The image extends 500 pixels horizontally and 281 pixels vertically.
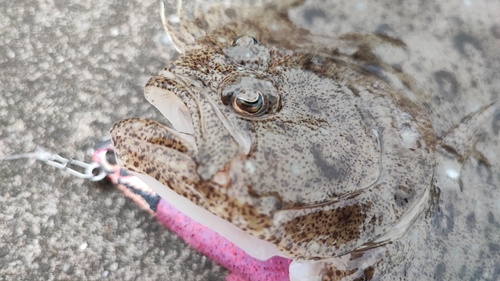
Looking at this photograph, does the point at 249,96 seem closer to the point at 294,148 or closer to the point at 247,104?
the point at 247,104

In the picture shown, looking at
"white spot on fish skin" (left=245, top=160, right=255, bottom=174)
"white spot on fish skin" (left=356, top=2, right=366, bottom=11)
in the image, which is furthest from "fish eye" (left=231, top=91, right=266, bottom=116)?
"white spot on fish skin" (left=356, top=2, right=366, bottom=11)

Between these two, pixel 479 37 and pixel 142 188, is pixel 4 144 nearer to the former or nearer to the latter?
pixel 142 188

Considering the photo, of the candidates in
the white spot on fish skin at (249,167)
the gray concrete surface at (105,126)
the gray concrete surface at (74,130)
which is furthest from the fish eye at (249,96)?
the gray concrete surface at (74,130)

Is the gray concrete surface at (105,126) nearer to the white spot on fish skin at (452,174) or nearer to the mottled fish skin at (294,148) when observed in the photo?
the white spot on fish skin at (452,174)

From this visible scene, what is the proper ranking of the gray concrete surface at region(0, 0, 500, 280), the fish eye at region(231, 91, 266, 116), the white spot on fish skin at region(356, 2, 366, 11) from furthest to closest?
the white spot on fish skin at region(356, 2, 366, 11) → the gray concrete surface at region(0, 0, 500, 280) → the fish eye at region(231, 91, 266, 116)

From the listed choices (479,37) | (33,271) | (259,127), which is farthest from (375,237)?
(33,271)

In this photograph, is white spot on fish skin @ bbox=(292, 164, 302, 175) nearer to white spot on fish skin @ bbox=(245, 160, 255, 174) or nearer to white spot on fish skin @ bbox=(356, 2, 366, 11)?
white spot on fish skin @ bbox=(245, 160, 255, 174)
